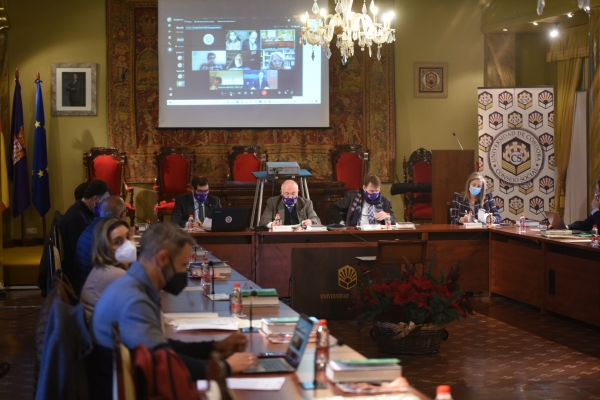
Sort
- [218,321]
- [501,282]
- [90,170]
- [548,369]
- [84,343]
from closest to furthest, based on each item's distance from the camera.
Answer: [84,343] → [218,321] → [548,369] → [501,282] → [90,170]

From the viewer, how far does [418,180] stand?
12414 millimetres

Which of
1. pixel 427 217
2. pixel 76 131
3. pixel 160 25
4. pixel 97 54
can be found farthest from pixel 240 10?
pixel 427 217

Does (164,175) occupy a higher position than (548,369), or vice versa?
(164,175)

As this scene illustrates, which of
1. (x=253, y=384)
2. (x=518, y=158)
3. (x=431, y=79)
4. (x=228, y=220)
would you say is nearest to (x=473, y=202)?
(x=228, y=220)

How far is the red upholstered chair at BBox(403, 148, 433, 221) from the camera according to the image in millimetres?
11992

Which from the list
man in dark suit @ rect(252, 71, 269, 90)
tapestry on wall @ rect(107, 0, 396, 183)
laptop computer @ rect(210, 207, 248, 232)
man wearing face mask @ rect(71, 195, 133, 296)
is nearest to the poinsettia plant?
man wearing face mask @ rect(71, 195, 133, 296)

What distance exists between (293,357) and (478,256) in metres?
5.93

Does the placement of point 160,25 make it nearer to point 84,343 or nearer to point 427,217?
point 427,217

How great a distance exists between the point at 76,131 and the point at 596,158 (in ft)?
23.6

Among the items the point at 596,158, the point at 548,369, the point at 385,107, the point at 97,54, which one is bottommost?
the point at 548,369

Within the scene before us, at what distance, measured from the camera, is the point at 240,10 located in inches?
476

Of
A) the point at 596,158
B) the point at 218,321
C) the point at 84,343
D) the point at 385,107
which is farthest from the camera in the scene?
the point at 385,107

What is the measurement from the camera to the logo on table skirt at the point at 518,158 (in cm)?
1186

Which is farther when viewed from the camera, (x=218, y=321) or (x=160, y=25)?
(x=160, y=25)
